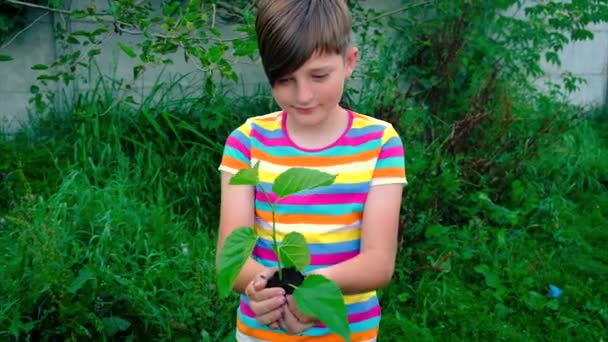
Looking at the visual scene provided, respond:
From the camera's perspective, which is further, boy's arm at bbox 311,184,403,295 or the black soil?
boy's arm at bbox 311,184,403,295

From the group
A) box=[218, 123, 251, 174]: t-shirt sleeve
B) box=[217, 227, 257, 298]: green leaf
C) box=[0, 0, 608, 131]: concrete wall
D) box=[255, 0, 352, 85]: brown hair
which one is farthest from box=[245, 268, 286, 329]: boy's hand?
box=[0, 0, 608, 131]: concrete wall

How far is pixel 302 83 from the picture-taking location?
54.1 inches

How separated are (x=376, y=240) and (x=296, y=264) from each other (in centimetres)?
31

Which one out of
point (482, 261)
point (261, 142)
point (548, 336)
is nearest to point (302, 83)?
point (261, 142)

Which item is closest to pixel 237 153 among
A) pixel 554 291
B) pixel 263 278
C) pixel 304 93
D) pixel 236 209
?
pixel 236 209

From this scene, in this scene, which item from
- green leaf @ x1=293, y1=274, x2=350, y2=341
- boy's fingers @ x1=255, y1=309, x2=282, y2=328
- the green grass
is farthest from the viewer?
the green grass

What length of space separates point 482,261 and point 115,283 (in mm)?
1901

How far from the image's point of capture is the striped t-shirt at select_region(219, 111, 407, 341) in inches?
57.5

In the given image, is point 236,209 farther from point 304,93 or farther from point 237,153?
point 304,93

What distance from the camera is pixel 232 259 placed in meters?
1.13

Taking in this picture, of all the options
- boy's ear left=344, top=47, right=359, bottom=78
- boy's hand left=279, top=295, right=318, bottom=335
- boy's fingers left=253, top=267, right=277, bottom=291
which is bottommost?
boy's hand left=279, top=295, right=318, bottom=335

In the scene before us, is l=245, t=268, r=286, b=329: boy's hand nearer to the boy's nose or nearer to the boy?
the boy

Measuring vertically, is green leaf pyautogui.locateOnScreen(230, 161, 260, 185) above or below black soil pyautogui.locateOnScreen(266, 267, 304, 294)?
above

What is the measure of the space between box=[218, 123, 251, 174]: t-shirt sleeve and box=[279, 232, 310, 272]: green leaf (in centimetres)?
36
